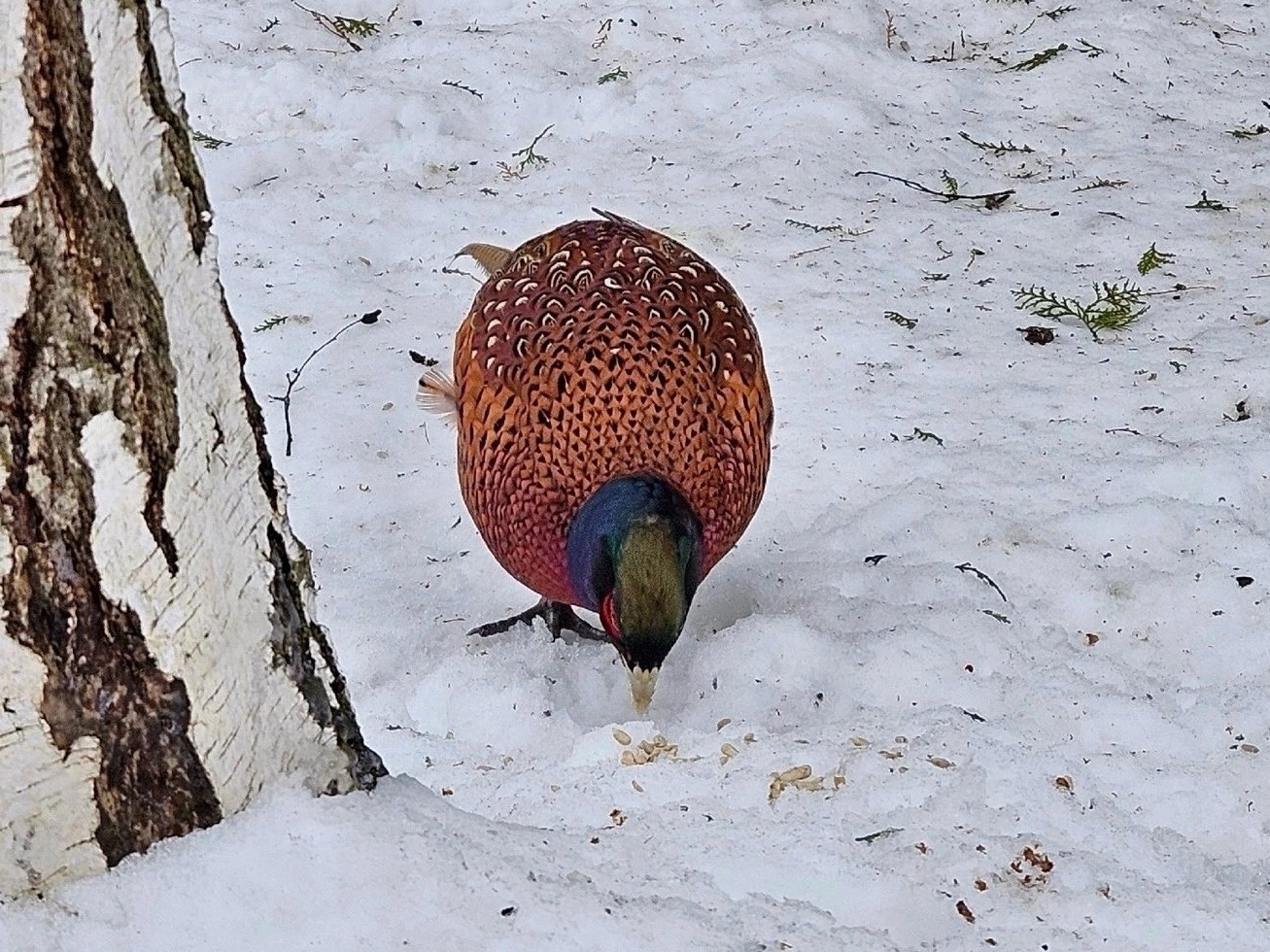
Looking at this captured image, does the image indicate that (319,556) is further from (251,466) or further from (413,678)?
(251,466)

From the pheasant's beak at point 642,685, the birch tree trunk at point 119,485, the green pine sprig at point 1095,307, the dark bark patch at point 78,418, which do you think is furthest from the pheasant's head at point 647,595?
the green pine sprig at point 1095,307

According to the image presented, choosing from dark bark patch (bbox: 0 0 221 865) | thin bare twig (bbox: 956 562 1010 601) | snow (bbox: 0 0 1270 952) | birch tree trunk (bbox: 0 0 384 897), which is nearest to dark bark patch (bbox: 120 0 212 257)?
birch tree trunk (bbox: 0 0 384 897)

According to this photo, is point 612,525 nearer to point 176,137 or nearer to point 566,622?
point 566,622

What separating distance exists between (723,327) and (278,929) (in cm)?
199

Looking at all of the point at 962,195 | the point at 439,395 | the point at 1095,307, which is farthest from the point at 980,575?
the point at 962,195

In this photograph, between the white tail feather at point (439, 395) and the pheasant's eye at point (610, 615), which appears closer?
the pheasant's eye at point (610, 615)

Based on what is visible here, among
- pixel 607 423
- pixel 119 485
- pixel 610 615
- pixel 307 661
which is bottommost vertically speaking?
pixel 610 615

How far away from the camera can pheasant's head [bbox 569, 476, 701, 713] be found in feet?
9.23

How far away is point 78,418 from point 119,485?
3.2 inches

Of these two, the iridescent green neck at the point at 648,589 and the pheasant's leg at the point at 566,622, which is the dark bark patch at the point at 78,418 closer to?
the iridescent green neck at the point at 648,589

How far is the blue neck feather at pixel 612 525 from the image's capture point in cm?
289

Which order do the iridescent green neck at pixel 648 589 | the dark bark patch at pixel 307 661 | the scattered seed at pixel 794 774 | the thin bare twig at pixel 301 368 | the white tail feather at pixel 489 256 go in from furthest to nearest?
the thin bare twig at pixel 301 368 → the white tail feather at pixel 489 256 → the iridescent green neck at pixel 648 589 → the scattered seed at pixel 794 774 → the dark bark patch at pixel 307 661

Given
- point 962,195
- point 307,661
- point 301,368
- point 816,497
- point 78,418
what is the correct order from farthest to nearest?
point 962,195 < point 301,368 < point 816,497 < point 307,661 < point 78,418

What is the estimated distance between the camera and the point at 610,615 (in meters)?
2.90
